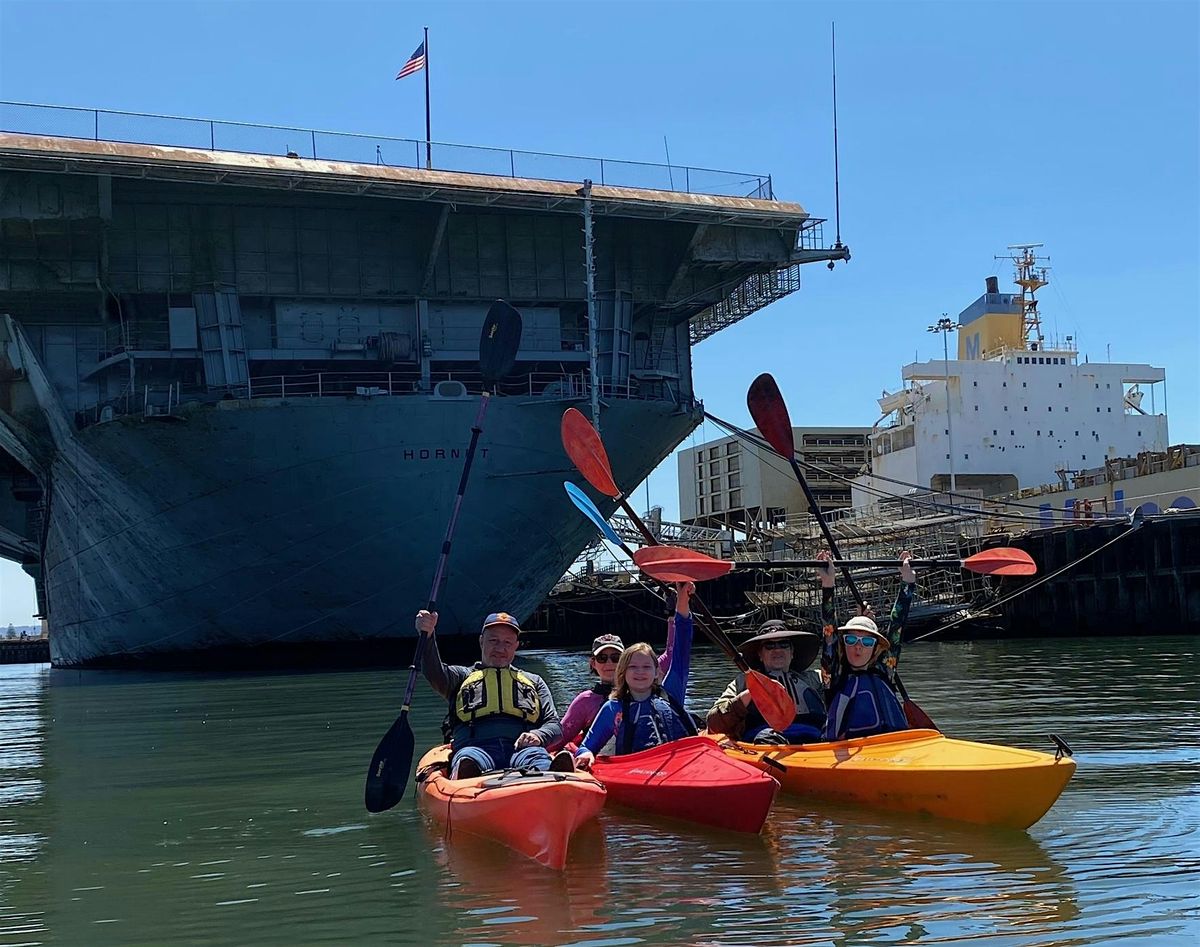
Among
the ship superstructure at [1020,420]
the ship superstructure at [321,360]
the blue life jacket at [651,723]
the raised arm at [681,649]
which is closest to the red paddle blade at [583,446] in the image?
the raised arm at [681,649]

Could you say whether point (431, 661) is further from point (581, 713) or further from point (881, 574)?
point (881, 574)

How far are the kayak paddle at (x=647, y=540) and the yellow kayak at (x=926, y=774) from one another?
36 cm

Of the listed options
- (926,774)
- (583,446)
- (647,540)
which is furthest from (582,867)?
(583,446)

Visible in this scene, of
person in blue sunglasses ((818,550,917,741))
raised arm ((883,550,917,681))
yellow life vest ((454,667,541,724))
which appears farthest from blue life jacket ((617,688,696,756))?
raised arm ((883,550,917,681))

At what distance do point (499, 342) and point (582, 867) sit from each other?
850 cm

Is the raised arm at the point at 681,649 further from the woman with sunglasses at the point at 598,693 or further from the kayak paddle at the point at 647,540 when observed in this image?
the kayak paddle at the point at 647,540

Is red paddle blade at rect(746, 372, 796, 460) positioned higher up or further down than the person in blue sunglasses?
higher up

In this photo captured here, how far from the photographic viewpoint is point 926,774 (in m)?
9.69

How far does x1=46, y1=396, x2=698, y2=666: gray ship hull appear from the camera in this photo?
27703 millimetres

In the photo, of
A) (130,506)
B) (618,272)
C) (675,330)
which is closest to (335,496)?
(130,506)

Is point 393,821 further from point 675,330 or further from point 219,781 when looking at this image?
point 675,330

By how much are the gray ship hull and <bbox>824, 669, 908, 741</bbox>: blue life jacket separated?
1785 centimetres

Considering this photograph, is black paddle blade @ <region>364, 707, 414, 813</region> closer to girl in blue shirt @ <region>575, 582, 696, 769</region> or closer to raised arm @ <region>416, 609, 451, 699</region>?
raised arm @ <region>416, 609, 451, 699</region>

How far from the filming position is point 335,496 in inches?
1100
